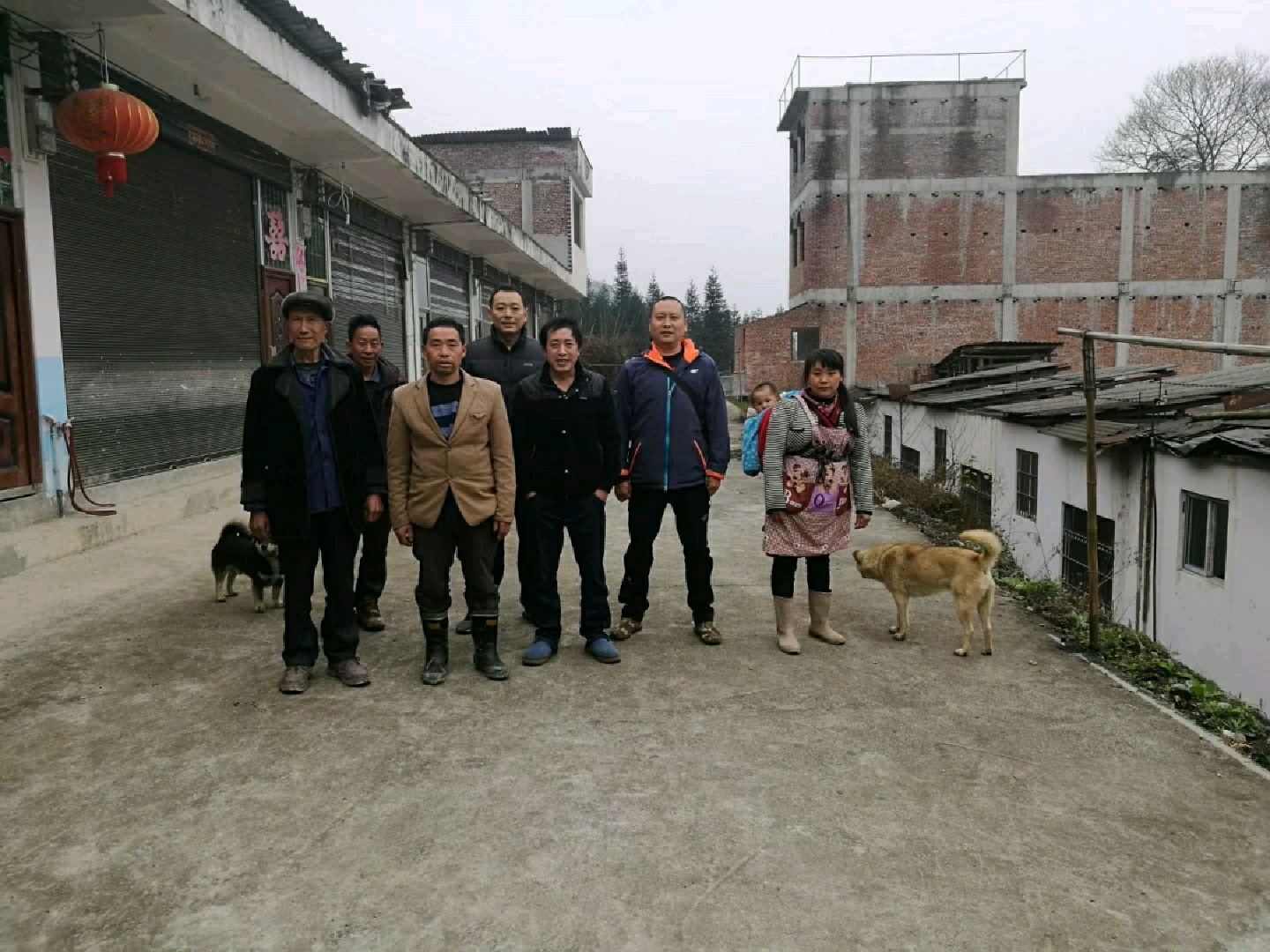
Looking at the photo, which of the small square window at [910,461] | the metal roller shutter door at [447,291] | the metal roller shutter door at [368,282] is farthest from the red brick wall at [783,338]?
the metal roller shutter door at [368,282]

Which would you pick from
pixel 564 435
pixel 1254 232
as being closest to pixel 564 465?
pixel 564 435

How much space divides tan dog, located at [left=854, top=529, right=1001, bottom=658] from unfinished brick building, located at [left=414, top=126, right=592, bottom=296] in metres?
23.6

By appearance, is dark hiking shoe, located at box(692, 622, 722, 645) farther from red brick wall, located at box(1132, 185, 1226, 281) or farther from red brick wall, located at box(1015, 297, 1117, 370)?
red brick wall, located at box(1132, 185, 1226, 281)

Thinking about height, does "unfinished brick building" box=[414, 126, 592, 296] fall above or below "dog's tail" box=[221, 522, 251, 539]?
above

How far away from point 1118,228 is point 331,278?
26.3 meters

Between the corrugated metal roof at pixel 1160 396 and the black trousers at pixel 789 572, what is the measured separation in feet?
13.0

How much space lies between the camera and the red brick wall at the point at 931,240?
93.9 feet

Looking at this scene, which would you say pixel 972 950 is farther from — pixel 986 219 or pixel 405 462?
pixel 986 219

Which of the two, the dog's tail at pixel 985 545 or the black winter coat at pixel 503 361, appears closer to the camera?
the dog's tail at pixel 985 545

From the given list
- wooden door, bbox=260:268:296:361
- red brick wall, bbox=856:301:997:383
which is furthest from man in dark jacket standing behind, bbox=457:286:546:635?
red brick wall, bbox=856:301:997:383

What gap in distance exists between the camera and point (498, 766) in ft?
11.0

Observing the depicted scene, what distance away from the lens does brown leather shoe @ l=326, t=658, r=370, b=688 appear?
4172 millimetres

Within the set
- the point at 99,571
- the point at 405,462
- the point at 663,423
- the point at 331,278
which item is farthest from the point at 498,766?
the point at 331,278

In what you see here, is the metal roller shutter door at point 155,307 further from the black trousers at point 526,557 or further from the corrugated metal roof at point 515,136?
the corrugated metal roof at point 515,136
